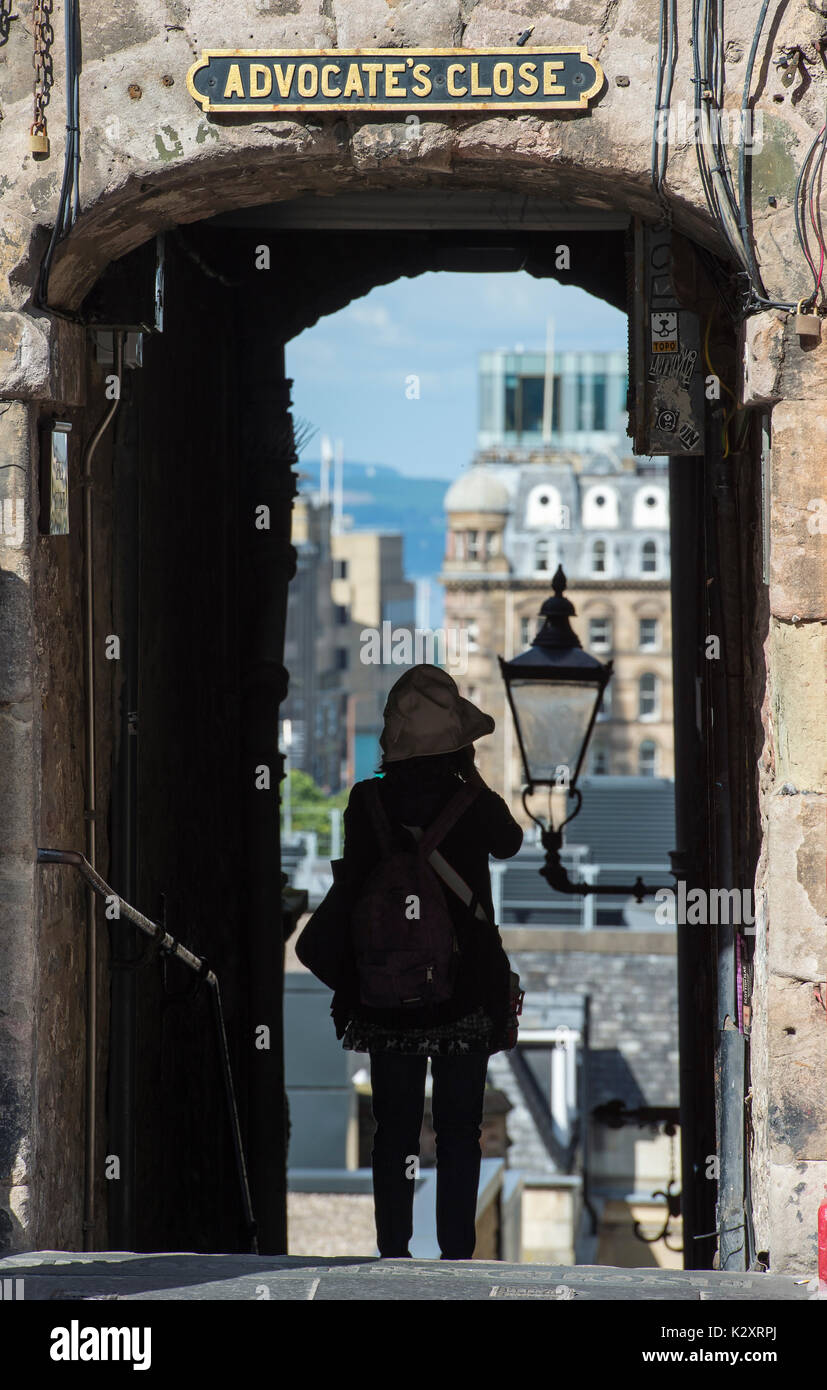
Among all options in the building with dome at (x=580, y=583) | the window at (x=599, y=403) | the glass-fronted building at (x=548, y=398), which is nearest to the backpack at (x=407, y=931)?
the building with dome at (x=580, y=583)

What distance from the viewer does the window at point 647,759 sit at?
79.1m

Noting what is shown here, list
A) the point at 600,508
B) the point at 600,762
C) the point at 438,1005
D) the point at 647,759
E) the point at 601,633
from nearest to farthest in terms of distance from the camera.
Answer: the point at 438,1005 → the point at 601,633 → the point at 647,759 → the point at 600,762 → the point at 600,508

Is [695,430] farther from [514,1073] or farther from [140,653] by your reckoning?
[514,1073]

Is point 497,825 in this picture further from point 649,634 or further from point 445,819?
point 649,634

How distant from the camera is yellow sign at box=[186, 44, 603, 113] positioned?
3607mm

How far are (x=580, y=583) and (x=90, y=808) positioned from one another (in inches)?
2999

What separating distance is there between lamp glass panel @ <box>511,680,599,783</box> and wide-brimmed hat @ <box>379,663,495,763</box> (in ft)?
5.47

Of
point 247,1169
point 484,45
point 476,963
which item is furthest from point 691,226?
point 247,1169

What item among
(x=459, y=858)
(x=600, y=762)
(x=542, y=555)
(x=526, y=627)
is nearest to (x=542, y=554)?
(x=542, y=555)

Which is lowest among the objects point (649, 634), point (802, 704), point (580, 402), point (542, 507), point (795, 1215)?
point (795, 1215)

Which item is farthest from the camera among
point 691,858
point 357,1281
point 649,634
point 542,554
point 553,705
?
point 542,554

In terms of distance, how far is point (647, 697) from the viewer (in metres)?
79.1

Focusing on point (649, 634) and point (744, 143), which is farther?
point (649, 634)
